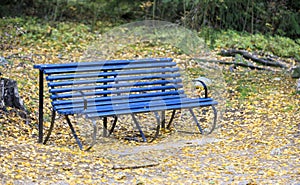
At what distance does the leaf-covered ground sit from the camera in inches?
191

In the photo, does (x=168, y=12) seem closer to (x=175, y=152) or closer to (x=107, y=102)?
(x=107, y=102)

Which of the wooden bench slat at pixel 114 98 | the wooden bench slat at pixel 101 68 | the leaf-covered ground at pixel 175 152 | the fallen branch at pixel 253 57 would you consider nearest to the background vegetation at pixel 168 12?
the fallen branch at pixel 253 57

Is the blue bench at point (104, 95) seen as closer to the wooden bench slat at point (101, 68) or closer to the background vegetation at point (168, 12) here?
the wooden bench slat at point (101, 68)

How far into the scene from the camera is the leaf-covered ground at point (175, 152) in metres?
4.86

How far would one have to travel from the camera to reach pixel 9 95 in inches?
248

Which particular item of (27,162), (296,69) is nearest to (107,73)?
(27,162)

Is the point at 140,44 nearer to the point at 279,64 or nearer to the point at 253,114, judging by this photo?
the point at 279,64

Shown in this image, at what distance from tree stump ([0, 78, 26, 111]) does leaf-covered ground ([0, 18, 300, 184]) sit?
10cm

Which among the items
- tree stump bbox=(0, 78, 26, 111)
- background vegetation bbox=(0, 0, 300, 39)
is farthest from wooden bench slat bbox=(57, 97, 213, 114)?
background vegetation bbox=(0, 0, 300, 39)

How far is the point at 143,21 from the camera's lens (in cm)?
1279

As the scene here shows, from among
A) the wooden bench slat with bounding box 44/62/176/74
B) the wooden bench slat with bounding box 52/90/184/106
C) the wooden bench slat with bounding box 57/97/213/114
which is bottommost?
the wooden bench slat with bounding box 57/97/213/114

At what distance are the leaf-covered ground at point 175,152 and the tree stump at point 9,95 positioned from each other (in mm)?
103

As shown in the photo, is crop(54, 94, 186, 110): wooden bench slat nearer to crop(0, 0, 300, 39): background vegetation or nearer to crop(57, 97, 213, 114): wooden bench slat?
crop(57, 97, 213, 114): wooden bench slat

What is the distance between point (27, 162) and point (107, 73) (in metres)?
1.57
